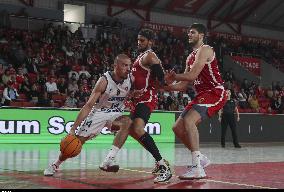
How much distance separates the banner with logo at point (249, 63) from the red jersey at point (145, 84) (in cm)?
2415

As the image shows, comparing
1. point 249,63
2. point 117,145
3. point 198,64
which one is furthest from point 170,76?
point 249,63

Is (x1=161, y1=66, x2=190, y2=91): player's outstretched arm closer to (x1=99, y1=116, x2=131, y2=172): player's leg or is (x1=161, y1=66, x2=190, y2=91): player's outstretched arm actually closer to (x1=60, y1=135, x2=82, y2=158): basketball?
(x1=99, y1=116, x2=131, y2=172): player's leg

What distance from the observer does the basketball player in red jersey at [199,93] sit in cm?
702

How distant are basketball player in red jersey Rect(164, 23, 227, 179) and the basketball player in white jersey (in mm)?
650

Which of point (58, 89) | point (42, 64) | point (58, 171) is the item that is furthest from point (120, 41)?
point (58, 171)

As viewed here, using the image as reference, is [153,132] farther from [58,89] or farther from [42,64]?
[42,64]

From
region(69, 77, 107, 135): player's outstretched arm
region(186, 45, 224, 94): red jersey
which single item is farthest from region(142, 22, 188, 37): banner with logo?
A: region(69, 77, 107, 135): player's outstretched arm

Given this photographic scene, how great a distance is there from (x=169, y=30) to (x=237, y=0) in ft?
18.5

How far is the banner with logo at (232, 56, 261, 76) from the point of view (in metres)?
31.2

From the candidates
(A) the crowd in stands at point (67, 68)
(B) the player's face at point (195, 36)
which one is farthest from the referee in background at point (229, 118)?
(B) the player's face at point (195, 36)

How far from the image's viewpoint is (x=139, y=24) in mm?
29891

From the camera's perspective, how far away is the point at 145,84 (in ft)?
24.4

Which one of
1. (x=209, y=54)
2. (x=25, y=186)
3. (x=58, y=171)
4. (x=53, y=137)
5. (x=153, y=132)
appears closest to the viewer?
(x=25, y=186)

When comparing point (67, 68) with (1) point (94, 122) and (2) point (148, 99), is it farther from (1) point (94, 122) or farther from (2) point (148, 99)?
(2) point (148, 99)
